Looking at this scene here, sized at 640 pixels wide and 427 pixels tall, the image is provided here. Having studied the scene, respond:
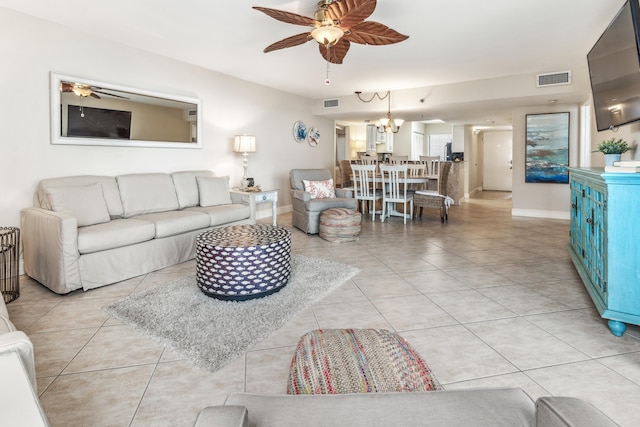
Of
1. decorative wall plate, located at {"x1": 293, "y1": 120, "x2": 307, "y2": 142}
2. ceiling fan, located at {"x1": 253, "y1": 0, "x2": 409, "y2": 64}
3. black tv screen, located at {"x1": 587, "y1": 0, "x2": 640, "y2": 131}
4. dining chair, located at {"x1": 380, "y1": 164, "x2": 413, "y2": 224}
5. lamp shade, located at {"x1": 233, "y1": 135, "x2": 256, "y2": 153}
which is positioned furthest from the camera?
decorative wall plate, located at {"x1": 293, "y1": 120, "x2": 307, "y2": 142}

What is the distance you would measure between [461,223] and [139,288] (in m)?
5.07

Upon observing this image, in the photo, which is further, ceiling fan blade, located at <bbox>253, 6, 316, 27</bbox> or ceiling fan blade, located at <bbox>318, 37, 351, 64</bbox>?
ceiling fan blade, located at <bbox>318, 37, 351, 64</bbox>

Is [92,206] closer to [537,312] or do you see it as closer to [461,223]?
[537,312]

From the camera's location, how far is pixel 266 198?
17.2ft

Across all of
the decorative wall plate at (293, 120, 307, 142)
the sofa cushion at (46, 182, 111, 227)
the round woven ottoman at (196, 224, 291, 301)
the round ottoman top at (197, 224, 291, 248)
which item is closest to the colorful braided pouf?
the round woven ottoman at (196, 224, 291, 301)

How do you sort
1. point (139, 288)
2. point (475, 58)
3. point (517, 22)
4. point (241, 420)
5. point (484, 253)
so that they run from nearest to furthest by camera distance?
point (241, 420), point (139, 288), point (517, 22), point (484, 253), point (475, 58)

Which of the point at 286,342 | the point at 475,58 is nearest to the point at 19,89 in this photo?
the point at 286,342

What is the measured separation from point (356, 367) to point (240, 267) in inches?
66.1

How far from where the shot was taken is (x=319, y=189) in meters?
5.60

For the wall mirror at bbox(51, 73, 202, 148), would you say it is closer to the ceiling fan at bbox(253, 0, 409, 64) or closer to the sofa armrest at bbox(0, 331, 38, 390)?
the ceiling fan at bbox(253, 0, 409, 64)

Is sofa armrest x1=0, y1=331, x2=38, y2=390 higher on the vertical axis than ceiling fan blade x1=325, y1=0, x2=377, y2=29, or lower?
lower

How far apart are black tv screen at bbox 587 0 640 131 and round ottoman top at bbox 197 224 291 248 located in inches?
107

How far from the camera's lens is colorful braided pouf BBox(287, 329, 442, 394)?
1.05 metres

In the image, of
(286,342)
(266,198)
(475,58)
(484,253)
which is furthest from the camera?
(266,198)
